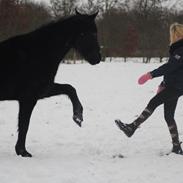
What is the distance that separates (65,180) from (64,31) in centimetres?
232

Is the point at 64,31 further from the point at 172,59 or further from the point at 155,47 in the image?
the point at 155,47

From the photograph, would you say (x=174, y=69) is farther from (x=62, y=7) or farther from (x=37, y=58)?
(x=62, y=7)

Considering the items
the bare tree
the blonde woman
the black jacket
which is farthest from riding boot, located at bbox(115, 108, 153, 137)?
the bare tree

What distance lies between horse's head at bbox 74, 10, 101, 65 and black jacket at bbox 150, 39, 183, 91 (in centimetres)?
88

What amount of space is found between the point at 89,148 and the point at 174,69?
1.80 meters

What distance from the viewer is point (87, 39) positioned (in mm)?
6535

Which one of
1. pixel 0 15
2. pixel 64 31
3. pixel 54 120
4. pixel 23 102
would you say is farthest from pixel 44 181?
pixel 0 15

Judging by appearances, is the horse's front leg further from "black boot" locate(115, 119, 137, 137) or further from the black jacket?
the black jacket

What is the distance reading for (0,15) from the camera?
95.6ft

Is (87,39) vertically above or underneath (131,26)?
above

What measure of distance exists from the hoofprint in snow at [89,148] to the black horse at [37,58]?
2.37ft

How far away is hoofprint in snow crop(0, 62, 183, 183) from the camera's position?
5.38 metres

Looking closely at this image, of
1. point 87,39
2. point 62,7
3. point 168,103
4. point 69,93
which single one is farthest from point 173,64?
point 62,7

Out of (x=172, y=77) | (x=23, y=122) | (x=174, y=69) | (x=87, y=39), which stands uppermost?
(x=87, y=39)
